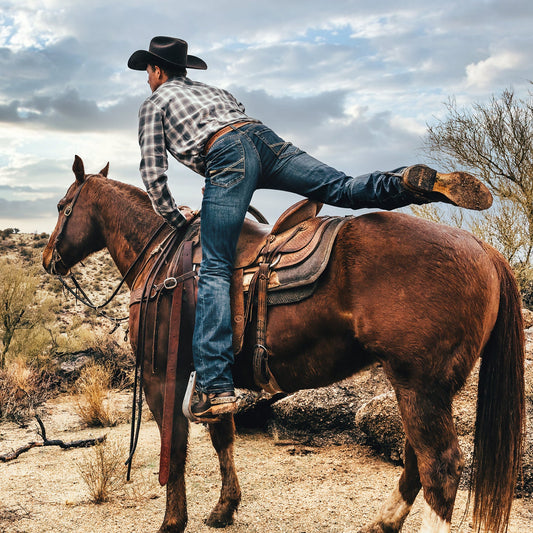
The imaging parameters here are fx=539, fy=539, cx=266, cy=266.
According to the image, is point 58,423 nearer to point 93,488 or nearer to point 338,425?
point 93,488

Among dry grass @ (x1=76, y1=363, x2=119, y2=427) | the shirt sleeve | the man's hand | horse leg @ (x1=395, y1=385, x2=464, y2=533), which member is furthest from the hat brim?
dry grass @ (x1=76, y1=363, x2=119, y2=427)

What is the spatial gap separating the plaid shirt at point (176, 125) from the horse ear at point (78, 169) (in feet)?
3.23

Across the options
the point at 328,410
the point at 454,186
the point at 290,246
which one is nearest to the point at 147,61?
the point at 290,246

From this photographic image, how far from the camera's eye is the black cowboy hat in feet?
13.5

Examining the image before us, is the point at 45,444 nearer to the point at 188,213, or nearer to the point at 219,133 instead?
the point at 188,213

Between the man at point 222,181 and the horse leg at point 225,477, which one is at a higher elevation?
the man at point 222,181

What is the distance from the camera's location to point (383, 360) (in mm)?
3047

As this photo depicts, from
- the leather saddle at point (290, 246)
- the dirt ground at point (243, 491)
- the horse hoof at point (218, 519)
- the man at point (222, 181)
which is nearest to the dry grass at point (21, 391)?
the dirt ground at point (243, 491)

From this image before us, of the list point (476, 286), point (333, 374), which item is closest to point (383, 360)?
point (333, 374)

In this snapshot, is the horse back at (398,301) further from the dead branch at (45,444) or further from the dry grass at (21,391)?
the dry grass at (21,391)

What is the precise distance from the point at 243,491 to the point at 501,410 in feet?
9.05

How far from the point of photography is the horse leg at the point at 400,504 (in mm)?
3812

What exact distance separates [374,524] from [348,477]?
1.52 meters

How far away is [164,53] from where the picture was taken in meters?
4.12
